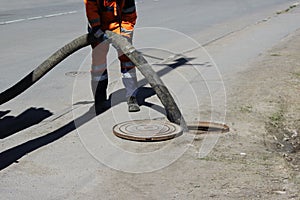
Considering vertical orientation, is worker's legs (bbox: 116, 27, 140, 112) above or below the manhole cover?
above

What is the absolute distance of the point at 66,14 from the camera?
58.1 ft

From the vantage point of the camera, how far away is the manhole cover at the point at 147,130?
18.9ft

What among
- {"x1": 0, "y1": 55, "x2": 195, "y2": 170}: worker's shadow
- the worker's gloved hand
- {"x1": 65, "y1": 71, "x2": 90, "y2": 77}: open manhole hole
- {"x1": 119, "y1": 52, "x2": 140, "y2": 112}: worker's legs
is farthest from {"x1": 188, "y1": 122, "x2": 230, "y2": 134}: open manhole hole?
{"x1": 65, "y1": 71, "x2": 90, "y2": 77}: open manhole hole

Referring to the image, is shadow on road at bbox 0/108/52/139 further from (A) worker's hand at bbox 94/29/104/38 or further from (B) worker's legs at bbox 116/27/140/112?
(A) worker's hand at bbox 94/29/104/38

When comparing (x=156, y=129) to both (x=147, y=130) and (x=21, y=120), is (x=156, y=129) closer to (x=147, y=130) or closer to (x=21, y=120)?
(x=147, y=130)

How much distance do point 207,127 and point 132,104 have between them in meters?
1.08

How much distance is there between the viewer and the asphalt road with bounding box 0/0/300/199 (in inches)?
204

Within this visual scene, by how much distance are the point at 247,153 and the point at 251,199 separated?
41.2 inches

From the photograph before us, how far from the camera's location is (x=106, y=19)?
640cm

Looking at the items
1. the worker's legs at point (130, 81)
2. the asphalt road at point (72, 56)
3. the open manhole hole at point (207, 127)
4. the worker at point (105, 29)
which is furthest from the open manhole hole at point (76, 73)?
the open manhole hole at point (207, 127)

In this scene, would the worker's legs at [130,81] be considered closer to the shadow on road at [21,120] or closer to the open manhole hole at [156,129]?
the open manhole hole at [156,129]

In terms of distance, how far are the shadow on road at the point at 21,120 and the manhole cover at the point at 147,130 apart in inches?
38.2

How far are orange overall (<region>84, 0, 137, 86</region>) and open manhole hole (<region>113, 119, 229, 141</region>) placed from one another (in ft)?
2.80

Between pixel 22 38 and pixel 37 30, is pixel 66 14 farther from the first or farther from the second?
pixel 22 38
